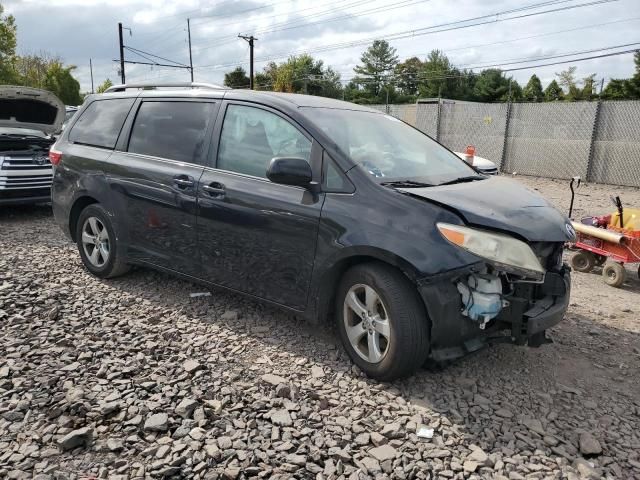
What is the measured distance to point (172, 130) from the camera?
4344 mm

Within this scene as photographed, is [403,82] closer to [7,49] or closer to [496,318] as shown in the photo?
[7,49]

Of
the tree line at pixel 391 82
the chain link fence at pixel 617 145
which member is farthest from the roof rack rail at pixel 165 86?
the tree line at pixel 391 82

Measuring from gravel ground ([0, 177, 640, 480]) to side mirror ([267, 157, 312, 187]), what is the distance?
4.03 ft

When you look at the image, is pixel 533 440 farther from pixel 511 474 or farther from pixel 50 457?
pixel 50 457

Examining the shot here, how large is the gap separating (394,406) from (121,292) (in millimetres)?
2893

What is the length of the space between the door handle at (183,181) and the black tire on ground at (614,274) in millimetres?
4603

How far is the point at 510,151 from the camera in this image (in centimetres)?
1678

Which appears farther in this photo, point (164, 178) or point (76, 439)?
point (164, 178)

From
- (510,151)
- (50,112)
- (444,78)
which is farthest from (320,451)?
(444,78)

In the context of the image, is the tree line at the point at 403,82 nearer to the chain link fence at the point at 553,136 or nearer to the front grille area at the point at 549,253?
the chain link fence at the point at 553,136

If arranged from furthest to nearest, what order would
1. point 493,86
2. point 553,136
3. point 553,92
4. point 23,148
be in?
point 493,86 → point 553,92 → point 553,136 → point 23,148

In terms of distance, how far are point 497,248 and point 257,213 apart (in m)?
Answer: 1.61

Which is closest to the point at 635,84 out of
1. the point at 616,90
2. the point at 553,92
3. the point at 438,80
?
the point at 616,90

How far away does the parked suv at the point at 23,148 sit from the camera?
760 cm
